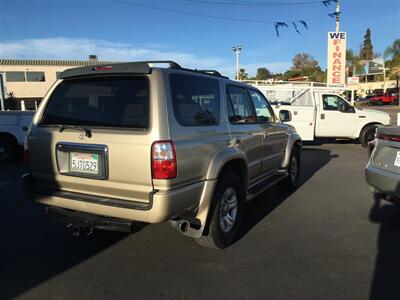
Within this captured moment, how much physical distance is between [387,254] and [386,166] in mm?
1127

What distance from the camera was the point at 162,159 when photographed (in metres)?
3.45

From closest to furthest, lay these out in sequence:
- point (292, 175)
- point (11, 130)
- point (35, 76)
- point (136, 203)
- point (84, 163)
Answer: point (136, 203)
point (84, 163)
point (292, 175)
point (11, 130)
point (35, 76)

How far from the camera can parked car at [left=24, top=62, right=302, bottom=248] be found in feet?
11.5

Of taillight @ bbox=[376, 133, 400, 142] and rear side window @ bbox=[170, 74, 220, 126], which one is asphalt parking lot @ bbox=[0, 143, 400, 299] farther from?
rear side window @ bbox=[170, 74, 220, 126]

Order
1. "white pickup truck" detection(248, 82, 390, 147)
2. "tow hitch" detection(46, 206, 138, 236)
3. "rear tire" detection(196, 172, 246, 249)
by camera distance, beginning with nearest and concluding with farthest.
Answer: "tow hitch" detection(46, 206, 138, 236)
"rear tire" detection(196, 172, 246, 249)
"white pickup truck" detection(248, 82, 390, 147)

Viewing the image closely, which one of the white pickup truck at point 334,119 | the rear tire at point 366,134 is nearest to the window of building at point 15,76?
the white pickup truck at point 334,119

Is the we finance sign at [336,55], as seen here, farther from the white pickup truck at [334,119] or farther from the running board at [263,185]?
the running board at [263,185]

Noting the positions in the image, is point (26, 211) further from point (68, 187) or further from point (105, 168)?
point (105, 168)

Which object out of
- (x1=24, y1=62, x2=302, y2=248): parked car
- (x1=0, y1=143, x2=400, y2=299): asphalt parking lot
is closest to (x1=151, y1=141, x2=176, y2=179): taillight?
(x1=24, y1=62, x2=302, y2=248): parked car

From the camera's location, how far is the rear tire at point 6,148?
10898 mm

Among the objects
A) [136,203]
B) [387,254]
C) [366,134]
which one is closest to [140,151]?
[136,203]

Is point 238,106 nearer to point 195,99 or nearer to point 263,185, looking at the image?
point 195,99

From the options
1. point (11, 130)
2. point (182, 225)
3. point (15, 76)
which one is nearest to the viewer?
point (182, 225)

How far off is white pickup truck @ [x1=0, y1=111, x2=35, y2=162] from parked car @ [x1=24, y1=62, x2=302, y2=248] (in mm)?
7381
